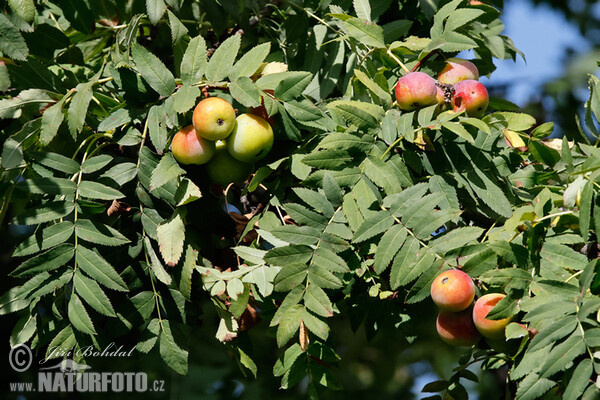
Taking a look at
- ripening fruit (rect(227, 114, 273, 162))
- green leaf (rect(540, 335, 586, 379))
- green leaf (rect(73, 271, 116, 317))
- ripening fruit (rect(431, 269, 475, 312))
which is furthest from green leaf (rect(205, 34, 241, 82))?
green leaf (rect(540, 335, 586, 379))

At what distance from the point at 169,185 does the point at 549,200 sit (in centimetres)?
83

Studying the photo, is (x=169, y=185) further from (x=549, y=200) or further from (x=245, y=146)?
(x=549, y=200)

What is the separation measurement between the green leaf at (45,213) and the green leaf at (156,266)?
183mm

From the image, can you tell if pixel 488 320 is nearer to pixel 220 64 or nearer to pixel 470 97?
pixel 470 97

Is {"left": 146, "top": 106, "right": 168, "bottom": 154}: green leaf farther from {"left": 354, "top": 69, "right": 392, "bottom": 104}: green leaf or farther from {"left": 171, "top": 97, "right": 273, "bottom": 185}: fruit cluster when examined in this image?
{"left": 354, "top": 69, "right": 392, "bottom": 104}: green leaf

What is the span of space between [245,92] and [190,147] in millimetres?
173

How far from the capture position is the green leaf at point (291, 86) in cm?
147

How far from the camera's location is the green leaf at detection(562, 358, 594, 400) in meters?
1.15

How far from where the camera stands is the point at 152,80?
1462mm

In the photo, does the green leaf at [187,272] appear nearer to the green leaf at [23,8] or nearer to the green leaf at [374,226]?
the green leaf at [374,226]

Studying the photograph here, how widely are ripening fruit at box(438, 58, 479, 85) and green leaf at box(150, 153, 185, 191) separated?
67 cm

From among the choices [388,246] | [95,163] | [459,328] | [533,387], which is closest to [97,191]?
[95,163]

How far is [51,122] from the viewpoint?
4.76 feet

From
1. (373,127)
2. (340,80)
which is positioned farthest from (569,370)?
(340,80)
